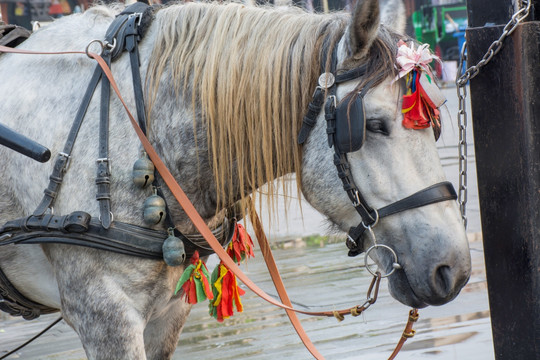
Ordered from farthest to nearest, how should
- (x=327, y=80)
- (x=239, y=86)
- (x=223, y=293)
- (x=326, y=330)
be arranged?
(x=326, y=330) < (x=223, y=293) < (x=239, y=86) < (x=327, y=80)

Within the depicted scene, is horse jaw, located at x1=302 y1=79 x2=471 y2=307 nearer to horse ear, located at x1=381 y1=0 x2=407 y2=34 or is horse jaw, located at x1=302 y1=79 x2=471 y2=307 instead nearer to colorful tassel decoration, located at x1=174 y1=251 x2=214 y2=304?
horse ear, located at x1=381 y1=0 x2=407 y2=34

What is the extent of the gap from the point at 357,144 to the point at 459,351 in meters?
2.31

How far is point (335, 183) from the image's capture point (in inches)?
92.0

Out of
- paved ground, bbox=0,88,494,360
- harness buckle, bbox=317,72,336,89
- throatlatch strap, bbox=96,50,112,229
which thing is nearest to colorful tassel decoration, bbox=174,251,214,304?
throatlatch strap, bbox=96,50,112,229

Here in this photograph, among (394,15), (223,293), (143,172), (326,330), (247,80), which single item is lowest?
(326,330)

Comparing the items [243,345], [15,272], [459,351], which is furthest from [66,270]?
[459,351]

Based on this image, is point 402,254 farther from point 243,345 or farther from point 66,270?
point 243,345

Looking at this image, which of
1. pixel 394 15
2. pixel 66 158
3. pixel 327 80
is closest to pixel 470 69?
pixel 394 15

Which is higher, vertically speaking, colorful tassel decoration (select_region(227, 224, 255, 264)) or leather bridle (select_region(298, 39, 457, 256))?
leather bridle (select_region(298, 39, 457, 256))

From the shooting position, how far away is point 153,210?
7.81 feet

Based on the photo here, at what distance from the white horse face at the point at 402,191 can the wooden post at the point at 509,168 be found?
1.31ft

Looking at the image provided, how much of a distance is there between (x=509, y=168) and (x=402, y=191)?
0.55 m

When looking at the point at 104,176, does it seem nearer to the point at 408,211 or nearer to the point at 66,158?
the point at 66,158

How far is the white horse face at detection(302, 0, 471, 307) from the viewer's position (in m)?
2.20
